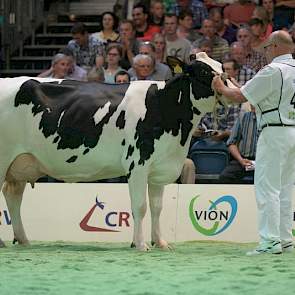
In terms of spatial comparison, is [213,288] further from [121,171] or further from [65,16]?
[65,16]

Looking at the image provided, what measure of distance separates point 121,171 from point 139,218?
57 cm

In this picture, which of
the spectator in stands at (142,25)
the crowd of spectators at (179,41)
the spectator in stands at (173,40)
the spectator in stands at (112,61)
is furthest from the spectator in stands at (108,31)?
the spectator in stands at (112,61)

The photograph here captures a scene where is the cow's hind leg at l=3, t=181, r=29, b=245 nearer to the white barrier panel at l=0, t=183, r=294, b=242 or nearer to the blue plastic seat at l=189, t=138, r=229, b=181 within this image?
the white barrier panel at l=0, t=183, r=294, b=242

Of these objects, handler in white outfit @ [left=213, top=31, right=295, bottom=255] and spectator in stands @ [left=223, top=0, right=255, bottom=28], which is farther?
spectator in stands @ [left=223, top=0, right=255, bottom=28]

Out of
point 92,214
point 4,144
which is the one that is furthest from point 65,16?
point 4,144

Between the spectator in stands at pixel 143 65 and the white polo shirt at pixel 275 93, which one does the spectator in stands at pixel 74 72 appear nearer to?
the spectator in stands at pixel 143 65

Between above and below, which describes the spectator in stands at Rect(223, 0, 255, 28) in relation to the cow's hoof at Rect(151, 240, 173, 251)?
above

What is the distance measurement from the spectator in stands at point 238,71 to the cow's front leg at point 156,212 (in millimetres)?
4021

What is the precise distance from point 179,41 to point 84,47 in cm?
172

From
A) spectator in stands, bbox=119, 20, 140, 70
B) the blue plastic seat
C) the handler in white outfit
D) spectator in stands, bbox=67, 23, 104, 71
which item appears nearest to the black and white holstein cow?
the handler in white outfit

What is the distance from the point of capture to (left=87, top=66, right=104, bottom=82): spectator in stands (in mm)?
14758

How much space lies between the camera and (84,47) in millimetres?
17016

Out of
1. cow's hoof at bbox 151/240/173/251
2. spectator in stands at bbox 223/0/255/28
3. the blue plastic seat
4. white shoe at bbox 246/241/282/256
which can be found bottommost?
cow's hoof at bbox 151/240/173/251

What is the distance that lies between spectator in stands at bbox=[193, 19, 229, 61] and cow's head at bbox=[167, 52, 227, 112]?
5.34m
